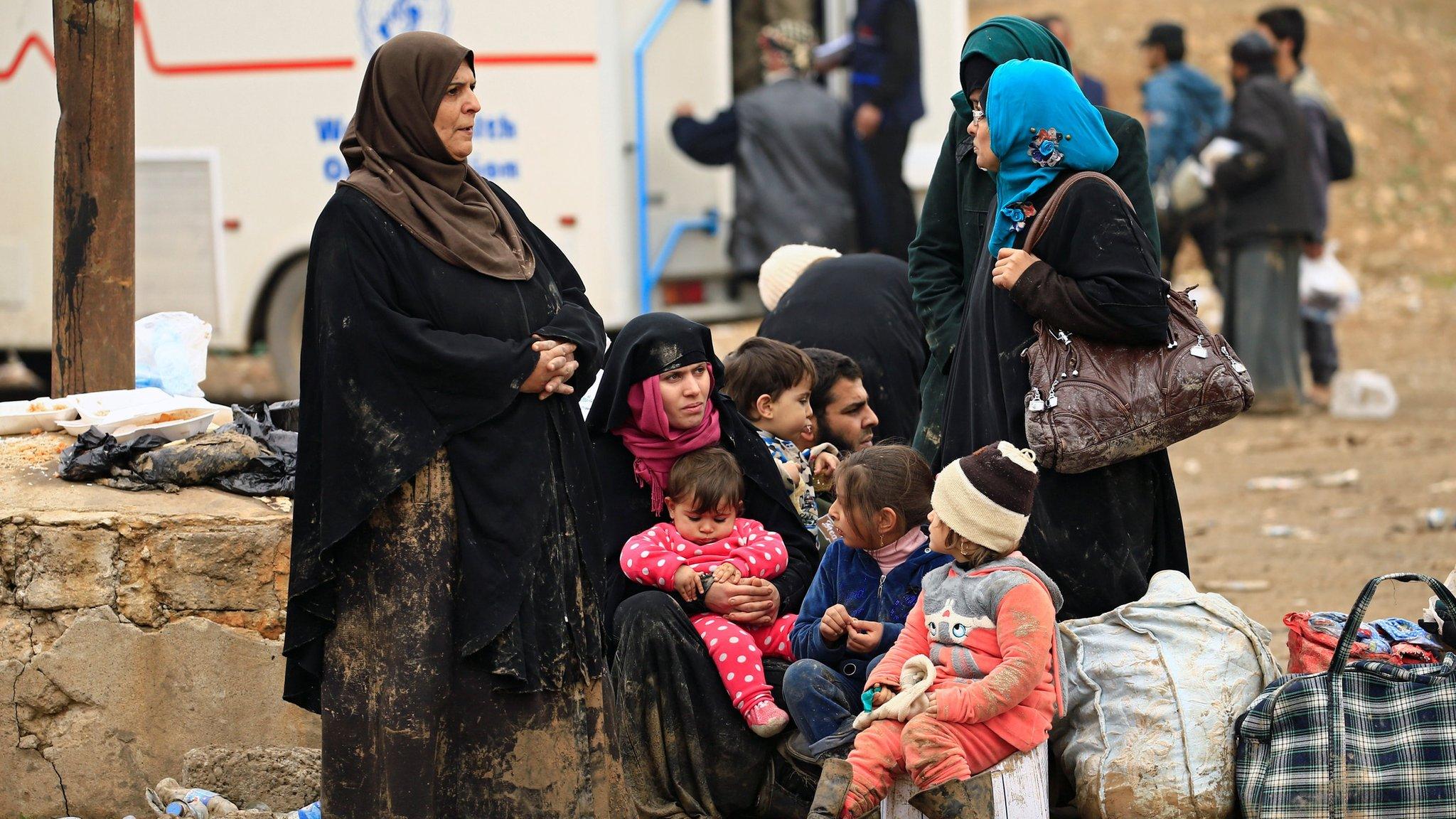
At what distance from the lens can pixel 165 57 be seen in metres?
8.53

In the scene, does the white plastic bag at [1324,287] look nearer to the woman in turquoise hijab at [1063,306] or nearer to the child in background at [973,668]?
the woman in turquoise hijab at [1063,306]

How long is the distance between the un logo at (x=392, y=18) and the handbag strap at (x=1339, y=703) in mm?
6315

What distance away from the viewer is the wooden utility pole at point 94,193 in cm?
449

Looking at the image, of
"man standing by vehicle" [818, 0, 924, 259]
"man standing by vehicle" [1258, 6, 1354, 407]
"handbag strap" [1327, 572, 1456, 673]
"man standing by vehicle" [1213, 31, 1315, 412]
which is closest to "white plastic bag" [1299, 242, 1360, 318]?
"man standing by vehicle" [1258, 6, 1354, 407]

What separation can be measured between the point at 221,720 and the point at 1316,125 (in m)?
8.11

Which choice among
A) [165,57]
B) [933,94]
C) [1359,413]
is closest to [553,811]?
[165,57]

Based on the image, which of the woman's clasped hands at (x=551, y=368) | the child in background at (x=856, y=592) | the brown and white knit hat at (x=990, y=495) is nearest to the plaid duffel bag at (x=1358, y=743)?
the brown and white knit hat at (x=990, y=495)

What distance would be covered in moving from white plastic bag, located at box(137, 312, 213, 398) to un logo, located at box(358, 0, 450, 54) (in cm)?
381

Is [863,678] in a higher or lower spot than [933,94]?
lower

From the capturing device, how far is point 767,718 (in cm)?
360

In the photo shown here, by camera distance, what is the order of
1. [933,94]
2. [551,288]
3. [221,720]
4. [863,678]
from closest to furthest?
1. [551,288]
2. [863,678]
3. [221,720]
4. [933,94]

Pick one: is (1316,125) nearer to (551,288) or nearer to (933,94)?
(933,94)

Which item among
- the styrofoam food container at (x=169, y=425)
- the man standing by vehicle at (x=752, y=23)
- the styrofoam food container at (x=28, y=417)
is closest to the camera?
the styrofoam food container at (x=169, y=425)

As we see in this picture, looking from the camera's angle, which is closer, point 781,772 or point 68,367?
point 781,772
